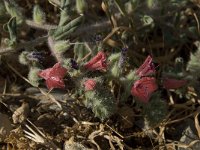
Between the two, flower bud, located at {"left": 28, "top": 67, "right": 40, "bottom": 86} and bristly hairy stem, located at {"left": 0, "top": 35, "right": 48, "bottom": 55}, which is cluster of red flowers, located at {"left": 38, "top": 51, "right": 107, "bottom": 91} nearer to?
flower bud, located at {"left": 28, "top": 67, "right": 40, "bottom": 86}

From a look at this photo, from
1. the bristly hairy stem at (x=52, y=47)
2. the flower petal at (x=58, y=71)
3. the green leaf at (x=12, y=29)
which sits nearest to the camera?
the flower petal at (x=58, y=71)

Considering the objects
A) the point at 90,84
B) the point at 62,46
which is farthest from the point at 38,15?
the point at 90,84

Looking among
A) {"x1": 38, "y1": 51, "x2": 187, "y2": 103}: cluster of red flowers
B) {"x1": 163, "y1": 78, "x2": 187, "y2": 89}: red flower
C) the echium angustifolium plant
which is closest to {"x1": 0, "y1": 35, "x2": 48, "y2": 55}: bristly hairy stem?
the echium angustifolium plant

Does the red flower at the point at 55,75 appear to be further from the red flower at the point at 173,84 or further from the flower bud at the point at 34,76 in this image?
the red flower at the point at 173,84

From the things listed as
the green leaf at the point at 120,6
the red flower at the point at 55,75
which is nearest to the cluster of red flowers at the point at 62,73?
the red flower at the point at 55,75

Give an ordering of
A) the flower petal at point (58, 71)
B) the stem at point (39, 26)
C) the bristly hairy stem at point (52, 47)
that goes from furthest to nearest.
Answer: the stem at point (39, 26), the bristly hairy stem at point (52, 47), the flower petal at point (58, 71)

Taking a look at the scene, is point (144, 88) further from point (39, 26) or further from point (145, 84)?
point (39, 26)

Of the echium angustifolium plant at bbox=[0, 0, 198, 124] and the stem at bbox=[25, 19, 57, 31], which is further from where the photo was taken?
the stem at bbox=[25, 19, 57, 31]
